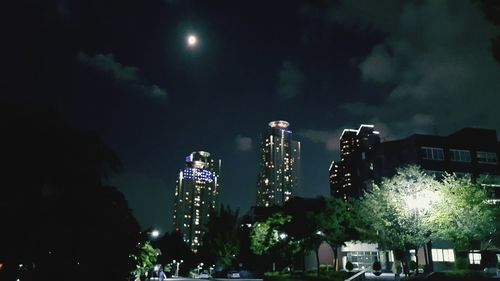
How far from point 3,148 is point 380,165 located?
67.5 meters

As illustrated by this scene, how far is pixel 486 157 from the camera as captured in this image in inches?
2486

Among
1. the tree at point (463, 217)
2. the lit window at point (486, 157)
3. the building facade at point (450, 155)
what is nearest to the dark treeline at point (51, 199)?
the tree at point (463, 217)

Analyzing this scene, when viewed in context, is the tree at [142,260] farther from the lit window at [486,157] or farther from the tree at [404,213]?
the lit window at [486,157]

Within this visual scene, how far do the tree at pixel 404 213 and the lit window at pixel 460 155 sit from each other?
86.0 feet

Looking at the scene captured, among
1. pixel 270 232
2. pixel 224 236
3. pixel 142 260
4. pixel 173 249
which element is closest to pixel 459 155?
pixel 270 232

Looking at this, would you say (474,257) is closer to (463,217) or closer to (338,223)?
(463,217)

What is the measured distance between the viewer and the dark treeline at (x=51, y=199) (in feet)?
27.8

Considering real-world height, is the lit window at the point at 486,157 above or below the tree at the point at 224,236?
above

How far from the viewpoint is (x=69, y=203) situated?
9297 mm

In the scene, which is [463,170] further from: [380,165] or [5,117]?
[5,117]

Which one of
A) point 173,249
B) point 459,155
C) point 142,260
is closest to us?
point 142,260

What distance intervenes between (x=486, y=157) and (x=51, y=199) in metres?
67.9

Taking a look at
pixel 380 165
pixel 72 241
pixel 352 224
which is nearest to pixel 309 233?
pixel 352 224

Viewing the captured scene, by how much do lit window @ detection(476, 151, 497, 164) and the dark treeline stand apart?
65.1 meters
